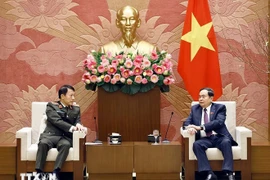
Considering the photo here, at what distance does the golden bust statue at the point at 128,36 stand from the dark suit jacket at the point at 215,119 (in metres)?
1.34

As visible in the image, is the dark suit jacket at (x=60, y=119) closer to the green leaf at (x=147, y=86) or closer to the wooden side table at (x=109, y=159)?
the wooden side table at (x=109, y=159)

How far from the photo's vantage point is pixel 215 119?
734 cm

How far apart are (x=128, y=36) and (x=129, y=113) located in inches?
42.9

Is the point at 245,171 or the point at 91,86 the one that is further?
the point at 91,86

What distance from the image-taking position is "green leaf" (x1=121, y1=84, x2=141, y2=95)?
7977 millimetres

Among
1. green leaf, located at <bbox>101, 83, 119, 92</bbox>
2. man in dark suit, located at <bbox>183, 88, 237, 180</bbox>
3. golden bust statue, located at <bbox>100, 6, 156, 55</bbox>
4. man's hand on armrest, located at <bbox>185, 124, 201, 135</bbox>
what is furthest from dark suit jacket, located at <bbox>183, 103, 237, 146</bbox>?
golden bust statue, located at <bbox>100, 6, 156, 55</bbox>

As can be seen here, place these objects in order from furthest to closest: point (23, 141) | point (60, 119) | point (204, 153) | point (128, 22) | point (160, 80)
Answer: point (128, 22), point (160, 80), point (60, 119), point (23, 141), point (204, 153)

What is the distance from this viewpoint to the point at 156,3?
894 cm

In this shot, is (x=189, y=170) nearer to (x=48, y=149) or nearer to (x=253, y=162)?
(x=253, y=162)

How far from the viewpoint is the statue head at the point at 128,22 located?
8320mm

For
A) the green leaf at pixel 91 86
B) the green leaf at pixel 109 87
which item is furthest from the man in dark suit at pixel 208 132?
the green leaf at pixel 91 86

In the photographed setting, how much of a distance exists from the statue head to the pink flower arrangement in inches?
15.6

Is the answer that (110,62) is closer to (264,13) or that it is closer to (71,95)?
(71,95)

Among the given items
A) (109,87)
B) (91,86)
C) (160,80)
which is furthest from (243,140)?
(91,86)
